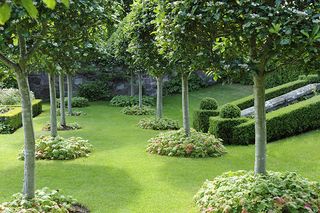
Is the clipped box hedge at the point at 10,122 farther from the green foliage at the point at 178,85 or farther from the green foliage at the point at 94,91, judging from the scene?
the green foliage at the point at 178,85

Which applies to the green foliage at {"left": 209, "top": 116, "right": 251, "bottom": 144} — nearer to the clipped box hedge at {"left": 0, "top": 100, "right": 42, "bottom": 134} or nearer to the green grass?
the green grass

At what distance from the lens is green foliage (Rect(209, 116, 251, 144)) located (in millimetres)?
10602

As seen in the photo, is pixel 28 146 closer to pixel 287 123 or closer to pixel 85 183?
pixel 85 183

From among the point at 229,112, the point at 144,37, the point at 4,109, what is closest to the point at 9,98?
the point at 4,109

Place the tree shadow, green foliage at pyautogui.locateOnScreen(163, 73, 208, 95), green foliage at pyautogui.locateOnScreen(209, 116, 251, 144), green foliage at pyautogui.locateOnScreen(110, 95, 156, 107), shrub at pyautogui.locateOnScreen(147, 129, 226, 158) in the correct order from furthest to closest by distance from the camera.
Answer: green foliage at pyautogui.locateOnScreen(163, 73, 208, 95), green foliage at pyautogui.locateOnScreen(110, 95, 156, 107), green foliage at pyautogui.locateOnScreen(209, 116, 251, 144), shrub at pyautogui.locateOnScreen(147, 129, 226, 158), the tree shadow

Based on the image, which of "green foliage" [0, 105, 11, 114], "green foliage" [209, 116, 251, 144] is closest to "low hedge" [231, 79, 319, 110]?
"green foliage" [209, 116, 251, 144]

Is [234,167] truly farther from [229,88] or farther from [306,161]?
[229,88]

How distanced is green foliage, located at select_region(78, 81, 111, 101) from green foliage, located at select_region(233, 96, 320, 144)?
14.3 meters

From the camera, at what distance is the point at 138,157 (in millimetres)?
9242

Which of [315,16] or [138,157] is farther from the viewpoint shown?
[138,157]

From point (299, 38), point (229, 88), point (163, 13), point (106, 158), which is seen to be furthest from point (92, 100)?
point (299, 38)

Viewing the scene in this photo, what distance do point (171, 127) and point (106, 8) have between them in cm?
784

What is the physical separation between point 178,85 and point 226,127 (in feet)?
43.7

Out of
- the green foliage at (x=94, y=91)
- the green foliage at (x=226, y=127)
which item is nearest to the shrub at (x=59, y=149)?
the green foliage at (x=226, y=127)
